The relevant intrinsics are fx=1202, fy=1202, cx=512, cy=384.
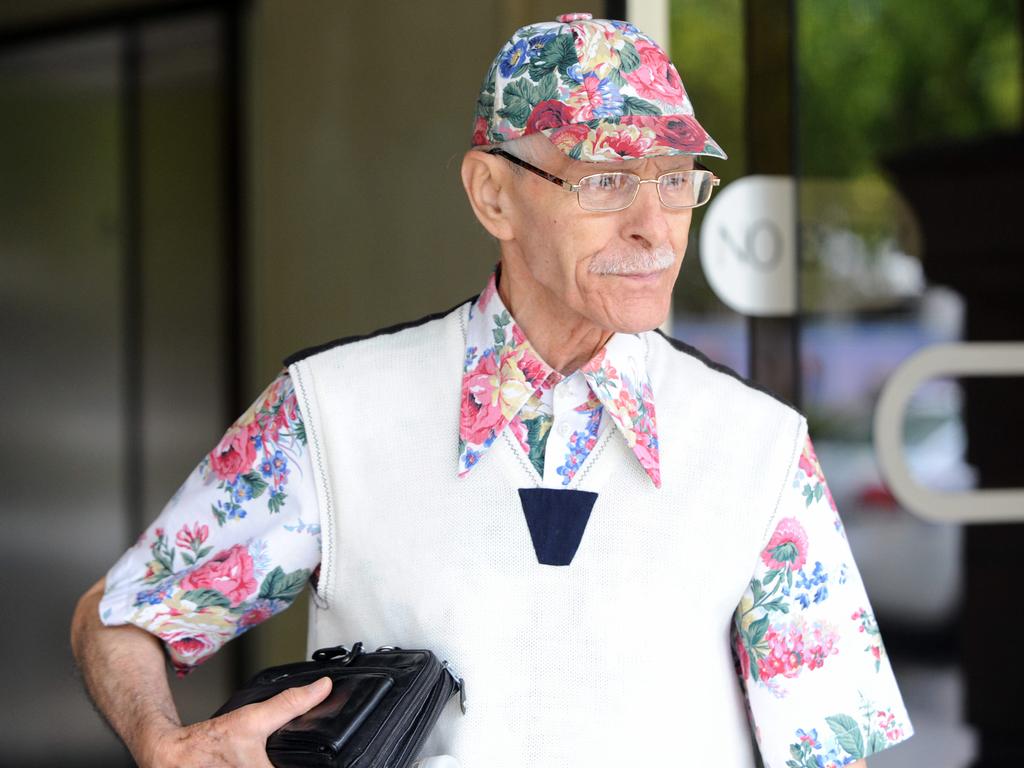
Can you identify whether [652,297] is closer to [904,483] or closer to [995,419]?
[904,483]

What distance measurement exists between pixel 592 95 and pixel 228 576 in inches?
31.2

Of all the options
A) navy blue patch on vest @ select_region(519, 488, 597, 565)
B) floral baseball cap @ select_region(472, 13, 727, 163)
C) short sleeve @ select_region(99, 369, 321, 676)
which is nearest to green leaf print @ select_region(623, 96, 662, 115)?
floral baseball cap @ select_region(472, 13, 727, 163)

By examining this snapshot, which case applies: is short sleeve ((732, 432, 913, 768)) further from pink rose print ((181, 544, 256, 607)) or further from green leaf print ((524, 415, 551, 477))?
pink rose print ((181, 544, 256, 607))

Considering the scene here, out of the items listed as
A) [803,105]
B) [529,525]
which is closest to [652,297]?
[529,525]

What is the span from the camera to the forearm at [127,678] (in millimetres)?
1521

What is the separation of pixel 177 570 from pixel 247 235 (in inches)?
101

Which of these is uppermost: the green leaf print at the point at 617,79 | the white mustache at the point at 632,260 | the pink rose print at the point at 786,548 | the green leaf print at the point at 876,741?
the green leaf print at the point at 617,79

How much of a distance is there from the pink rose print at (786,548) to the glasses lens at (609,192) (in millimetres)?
484

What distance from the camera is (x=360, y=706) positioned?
140 cm

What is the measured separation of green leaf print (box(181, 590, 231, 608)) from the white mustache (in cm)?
67

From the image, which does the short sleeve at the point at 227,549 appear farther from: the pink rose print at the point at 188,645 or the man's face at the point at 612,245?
the man's face at the point at 612,245

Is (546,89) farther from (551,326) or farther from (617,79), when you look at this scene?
(551,326)

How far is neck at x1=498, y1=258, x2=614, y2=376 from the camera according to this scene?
1.66 m

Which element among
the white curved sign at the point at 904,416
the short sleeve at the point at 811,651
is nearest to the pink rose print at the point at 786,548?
the short sleeve at the point at 811,651
